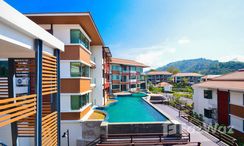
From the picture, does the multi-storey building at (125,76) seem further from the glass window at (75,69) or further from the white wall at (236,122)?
the glass window at (75,69)

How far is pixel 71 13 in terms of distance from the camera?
1370 cm

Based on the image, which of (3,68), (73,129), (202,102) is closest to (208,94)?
(202,102)

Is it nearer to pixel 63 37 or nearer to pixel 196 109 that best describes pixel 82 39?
pixel 63 37

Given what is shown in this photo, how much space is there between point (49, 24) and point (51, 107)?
8757 millimetres

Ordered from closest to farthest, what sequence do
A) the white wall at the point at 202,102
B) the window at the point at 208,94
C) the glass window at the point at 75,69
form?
the glass window at the point at 75,69, the white wall at the point at 202,102, the window at the point at 208,94

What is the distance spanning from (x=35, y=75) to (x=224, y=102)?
20.6m

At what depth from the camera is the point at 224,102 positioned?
70.4 feet

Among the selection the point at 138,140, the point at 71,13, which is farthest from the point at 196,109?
the point at 71,13

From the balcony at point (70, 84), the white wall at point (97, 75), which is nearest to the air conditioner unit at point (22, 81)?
the balcony at point (70, 84)

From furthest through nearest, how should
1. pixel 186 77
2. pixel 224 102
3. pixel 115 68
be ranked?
pixel 186 77 → pixel 115 68 → pixel 224 102

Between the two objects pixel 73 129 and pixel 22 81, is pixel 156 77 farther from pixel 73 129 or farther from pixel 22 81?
pixel 22 81

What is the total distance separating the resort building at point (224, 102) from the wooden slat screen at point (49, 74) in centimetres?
1581

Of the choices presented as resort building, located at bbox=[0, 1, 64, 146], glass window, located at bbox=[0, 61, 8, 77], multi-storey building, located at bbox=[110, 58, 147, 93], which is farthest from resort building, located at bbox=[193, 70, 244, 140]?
multi-storey building, located at bbox=[110, 58, 147, 93]

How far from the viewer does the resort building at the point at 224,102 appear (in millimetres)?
18406
